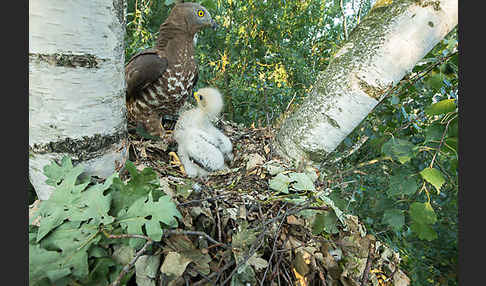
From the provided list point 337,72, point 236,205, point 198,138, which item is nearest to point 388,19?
point 337,72

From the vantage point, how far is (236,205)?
3.01ft

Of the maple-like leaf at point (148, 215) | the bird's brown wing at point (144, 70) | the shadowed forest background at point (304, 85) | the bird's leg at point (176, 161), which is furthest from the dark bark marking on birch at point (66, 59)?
the shadowed forest background at point (304, 85)

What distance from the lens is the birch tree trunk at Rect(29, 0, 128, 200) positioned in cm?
69

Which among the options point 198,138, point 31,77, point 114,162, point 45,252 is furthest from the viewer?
point 198,138

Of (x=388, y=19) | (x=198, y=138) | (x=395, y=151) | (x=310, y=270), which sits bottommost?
(x=198, y=138)

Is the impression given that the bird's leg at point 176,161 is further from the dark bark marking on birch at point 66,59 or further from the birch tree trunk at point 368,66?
the dark bark marking on birch at point 66,59

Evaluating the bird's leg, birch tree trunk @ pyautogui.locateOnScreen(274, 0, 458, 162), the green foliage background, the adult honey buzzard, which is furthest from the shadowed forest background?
the bird's leg

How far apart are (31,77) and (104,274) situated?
0.52m

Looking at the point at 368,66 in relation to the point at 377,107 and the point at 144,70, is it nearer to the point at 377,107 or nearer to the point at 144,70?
the point at 377,107

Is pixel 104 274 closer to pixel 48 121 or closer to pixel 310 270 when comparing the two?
pixel 48 121

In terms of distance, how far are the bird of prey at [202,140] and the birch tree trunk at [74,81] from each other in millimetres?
664

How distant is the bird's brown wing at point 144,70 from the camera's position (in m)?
1.63

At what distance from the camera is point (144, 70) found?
1.63 m

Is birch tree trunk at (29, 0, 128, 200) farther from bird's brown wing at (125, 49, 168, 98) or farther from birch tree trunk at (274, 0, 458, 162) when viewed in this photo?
bird's brown wing at (125, 49, 168, 98)
